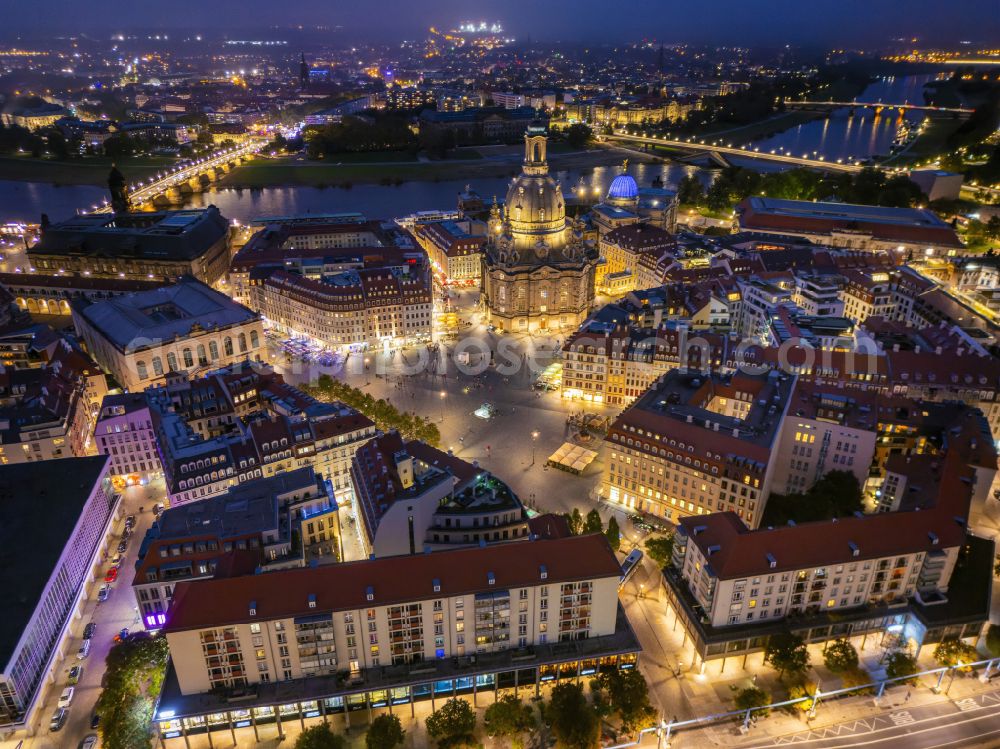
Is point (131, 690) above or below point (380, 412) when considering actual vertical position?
below

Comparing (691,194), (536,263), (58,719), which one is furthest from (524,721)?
(691,194)

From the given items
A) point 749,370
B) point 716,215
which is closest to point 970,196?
point 716,215

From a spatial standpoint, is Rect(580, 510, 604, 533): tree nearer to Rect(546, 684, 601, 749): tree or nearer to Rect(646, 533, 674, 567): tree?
Rect(646, 533, 674, 567): tree

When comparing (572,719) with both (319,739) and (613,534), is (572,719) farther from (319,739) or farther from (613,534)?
(613,534)

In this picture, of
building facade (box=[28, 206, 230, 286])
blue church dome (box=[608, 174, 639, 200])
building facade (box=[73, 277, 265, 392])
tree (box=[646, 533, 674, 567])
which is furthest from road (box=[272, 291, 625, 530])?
blue church dome (box=[608, 174, 639, 200])

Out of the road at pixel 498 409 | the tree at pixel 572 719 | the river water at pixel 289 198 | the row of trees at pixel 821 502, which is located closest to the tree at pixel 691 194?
the river water at pixel 289 198
